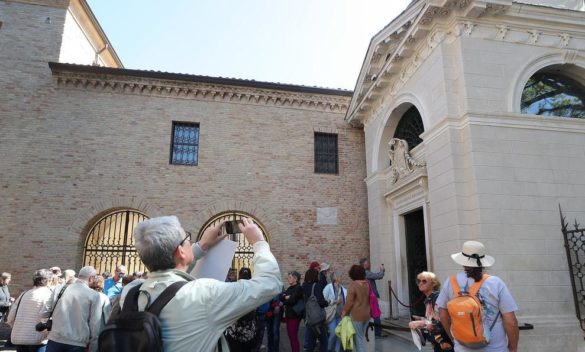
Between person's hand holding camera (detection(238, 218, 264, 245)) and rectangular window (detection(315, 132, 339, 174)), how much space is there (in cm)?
1145

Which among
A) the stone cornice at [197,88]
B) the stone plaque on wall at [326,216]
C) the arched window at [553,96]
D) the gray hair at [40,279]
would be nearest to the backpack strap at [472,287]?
the gray hair at [40,279]

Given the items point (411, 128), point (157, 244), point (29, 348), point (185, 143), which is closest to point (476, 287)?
point (157, 244)

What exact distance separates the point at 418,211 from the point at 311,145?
14.6 ft

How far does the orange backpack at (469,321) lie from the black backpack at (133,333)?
278 centimetres

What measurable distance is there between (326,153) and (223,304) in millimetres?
12150

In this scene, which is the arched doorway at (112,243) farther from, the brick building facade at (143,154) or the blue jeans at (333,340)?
the blue jeans at (333,340)

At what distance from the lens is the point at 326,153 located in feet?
45.1

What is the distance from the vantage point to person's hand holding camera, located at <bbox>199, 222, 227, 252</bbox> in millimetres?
2270

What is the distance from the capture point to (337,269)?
41.0 feet

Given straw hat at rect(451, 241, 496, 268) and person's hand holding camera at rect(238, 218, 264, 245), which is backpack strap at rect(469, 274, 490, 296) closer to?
straw hat at rect(451, 241, 496, 268)

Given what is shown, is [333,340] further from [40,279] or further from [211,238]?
[211,238]

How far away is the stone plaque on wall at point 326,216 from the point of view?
12.9 m

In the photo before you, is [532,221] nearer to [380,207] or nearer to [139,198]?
[380,207]

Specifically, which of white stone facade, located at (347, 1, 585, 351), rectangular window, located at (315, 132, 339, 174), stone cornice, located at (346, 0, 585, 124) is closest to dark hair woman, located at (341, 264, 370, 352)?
white stone facade, located at (347, 1, 585, 351)
